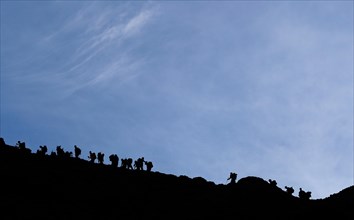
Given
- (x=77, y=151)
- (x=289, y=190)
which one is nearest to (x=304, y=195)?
(x=289, y=190)

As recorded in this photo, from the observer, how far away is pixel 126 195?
4981 cm

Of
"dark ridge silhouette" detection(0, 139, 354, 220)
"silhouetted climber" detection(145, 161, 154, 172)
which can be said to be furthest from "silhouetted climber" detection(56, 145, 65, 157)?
"silhouetted climber" detection(145, 161, 154, 172)

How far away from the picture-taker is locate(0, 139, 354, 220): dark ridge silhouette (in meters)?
44.0

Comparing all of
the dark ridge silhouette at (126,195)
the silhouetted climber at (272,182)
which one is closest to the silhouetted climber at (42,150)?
the dark ridge silhouette at (126,195)

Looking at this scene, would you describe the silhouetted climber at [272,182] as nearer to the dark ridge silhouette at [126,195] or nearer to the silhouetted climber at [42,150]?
the dark ridge silhouette at [126,195]

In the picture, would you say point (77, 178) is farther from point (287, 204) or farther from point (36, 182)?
point (287, 204)

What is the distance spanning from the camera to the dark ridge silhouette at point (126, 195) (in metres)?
44.0

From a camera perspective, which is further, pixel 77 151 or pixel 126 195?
pixel 77 151

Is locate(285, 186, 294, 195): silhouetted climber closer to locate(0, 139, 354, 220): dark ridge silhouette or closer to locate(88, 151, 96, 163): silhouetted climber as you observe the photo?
locate(0, 139, 354, 220): dark ridge silhouette

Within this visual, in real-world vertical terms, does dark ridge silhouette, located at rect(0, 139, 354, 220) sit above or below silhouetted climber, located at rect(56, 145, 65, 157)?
below

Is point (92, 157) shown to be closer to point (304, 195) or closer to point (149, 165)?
point (149, 165)

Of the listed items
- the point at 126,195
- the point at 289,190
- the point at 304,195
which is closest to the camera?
the point at 126,195

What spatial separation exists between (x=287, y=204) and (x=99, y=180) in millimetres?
20833

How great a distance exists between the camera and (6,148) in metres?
58.1
